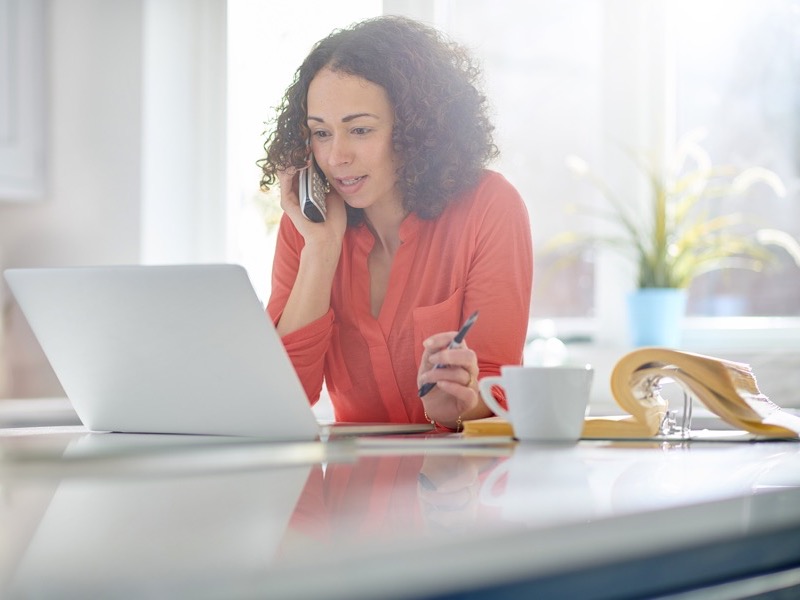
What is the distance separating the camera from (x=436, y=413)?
142 centimetres

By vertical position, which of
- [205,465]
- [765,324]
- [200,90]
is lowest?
[765,324]

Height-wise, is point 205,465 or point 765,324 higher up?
point 205,465

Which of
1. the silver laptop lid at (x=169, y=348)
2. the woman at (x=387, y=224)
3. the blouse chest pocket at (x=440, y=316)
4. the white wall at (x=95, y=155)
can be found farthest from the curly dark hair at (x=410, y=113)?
the white wall at (x=95, y=155)

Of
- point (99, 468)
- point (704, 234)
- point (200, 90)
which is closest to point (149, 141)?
point (200, 90)

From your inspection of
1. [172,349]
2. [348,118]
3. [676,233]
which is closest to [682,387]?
[172,349]

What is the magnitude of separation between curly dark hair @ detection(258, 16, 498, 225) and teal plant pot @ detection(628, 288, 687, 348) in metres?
1.11

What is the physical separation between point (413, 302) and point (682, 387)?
77cm

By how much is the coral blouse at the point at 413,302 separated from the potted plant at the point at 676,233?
120 centimetres

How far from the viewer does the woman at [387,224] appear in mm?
1760

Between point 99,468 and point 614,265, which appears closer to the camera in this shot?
point 99,468

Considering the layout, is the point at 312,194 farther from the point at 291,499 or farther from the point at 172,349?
the point at 291,499

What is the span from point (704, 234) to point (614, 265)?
29 centimetres

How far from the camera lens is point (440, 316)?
174cm

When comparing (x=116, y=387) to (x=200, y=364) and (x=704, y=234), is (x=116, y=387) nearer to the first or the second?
(x=200, y=364)
